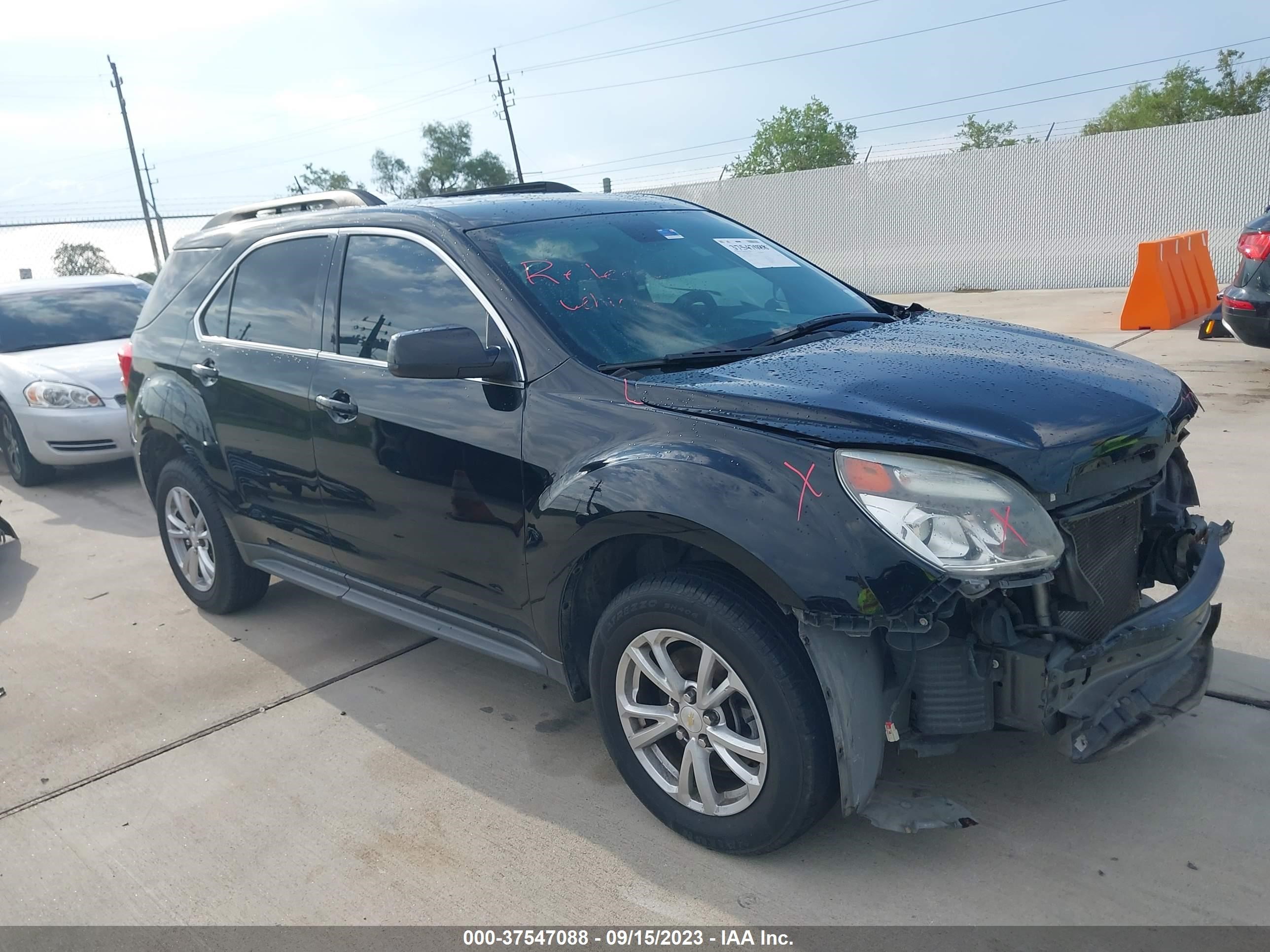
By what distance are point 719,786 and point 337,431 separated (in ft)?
6.39

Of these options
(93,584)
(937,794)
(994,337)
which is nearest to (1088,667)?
(937,794)

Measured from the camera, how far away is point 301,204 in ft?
16.9

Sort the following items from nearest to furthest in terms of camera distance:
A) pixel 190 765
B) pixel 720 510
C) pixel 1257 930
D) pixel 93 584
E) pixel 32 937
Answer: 1. pixel 1257 930
2. pixel 720 510
3. pixel 32 937
4. pixel 190 765
5. pixel 93 584

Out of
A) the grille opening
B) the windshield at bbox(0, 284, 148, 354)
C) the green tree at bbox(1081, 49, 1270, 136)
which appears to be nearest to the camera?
the grille opening

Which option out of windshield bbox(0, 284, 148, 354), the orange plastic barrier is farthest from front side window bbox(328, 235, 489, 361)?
the orange plastic barrier

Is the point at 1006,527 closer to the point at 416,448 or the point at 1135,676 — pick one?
the point at 1135,676

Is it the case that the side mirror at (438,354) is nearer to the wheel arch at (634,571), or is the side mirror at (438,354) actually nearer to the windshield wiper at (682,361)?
the windshield wiper at (682,361)

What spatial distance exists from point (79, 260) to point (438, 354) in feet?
68.9

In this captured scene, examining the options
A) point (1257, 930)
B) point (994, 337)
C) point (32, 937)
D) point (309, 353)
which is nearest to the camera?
point (1257, 930)

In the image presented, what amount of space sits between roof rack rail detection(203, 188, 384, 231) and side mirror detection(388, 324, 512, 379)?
5.53 feet

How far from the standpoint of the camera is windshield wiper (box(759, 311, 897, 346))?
11.6ft

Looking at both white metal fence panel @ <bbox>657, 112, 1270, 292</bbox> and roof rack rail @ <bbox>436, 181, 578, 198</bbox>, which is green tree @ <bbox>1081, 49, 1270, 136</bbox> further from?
roof rack rail @ <bbox>436, 181, 578, 198</bbox>

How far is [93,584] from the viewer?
231 inches

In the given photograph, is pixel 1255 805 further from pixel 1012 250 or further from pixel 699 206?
pixel 1012 250
